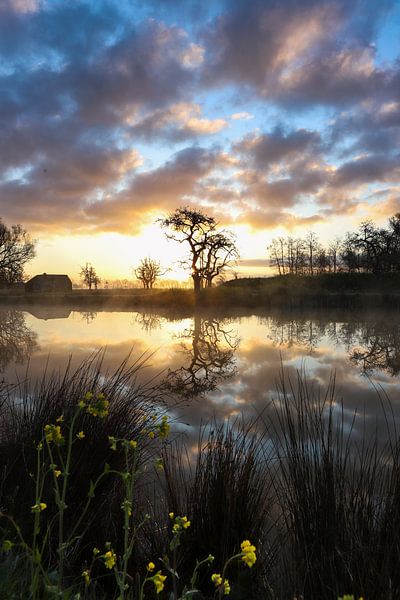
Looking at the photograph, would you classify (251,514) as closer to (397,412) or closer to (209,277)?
(397,412)

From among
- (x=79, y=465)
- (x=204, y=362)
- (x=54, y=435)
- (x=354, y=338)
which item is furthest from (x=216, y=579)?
(x=354, y=338)

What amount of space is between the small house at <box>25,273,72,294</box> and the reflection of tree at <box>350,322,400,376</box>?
5758 centimetres

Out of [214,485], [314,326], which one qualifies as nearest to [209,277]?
Answer: [314,326]

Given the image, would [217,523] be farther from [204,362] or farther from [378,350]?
[378,350]

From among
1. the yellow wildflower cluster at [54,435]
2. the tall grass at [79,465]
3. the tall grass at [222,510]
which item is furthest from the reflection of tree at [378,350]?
the yellow wildflower cluster at [54,435]

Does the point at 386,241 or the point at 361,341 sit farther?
the point at 386,241

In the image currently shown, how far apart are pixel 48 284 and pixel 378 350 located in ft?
207

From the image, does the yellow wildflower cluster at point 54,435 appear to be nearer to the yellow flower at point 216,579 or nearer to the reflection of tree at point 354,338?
the yellow flower at point 216,579

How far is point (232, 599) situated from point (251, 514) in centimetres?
68

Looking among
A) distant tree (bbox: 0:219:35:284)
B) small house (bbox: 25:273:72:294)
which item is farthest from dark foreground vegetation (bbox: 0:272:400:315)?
small house (bbox: 25:273:72:294)

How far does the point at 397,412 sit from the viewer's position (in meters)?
5.88

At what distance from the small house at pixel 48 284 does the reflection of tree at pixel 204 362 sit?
5451cm

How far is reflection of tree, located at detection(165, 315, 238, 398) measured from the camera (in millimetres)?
7754

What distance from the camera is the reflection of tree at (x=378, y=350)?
9.47 m
